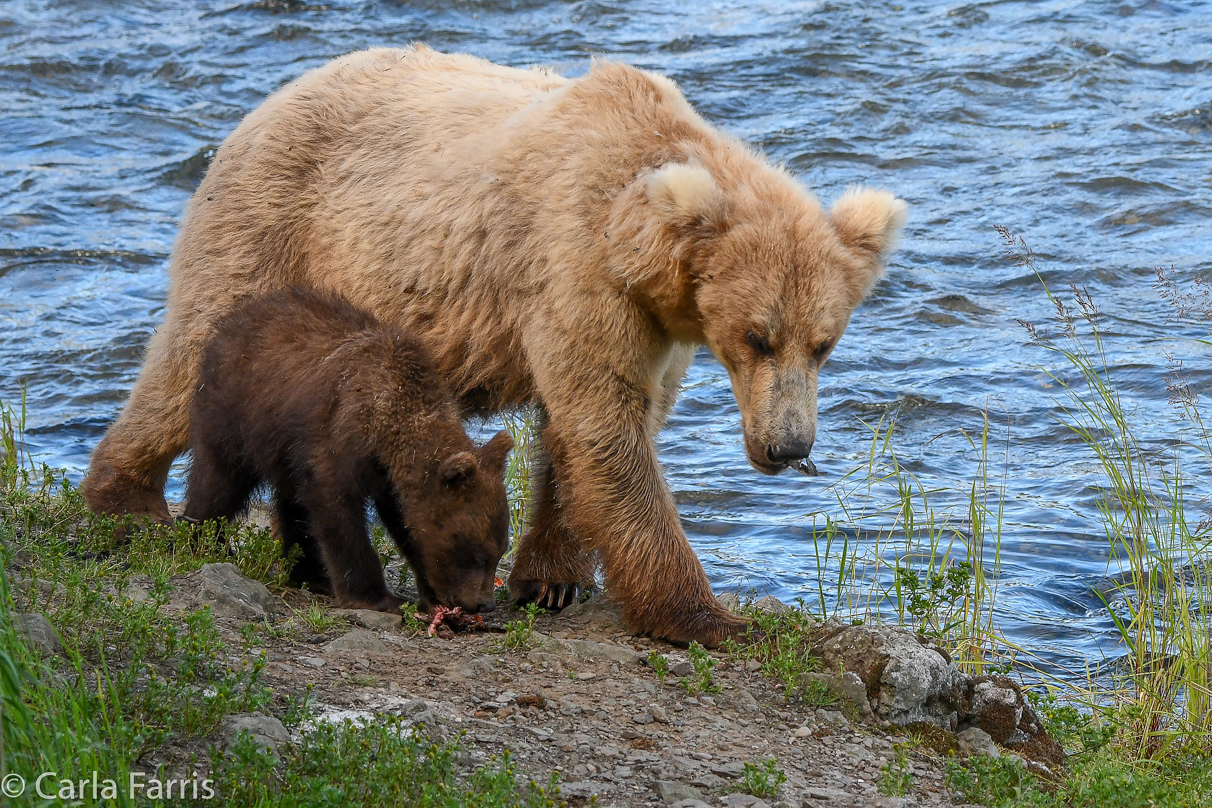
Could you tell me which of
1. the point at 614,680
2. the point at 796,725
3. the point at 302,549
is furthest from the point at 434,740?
the point at 302,549

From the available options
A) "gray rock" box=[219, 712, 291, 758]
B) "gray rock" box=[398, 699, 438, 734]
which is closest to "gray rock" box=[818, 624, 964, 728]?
"gray rock" box=[398, 699, 438, 734]

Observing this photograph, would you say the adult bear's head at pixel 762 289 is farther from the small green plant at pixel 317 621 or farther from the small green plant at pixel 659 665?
the small green plant at pixel 317 621

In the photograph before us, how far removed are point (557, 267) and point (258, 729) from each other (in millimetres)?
2450

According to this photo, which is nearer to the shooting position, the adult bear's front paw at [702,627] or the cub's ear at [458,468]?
the cub's ear at [458,468]

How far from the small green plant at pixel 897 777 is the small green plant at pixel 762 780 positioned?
1.29 feet

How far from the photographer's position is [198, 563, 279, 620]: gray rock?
5305mm

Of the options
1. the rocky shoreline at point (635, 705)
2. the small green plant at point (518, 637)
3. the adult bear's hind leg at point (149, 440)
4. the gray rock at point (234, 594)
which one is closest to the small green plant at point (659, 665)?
the rocky shoreline at point (635, 705)

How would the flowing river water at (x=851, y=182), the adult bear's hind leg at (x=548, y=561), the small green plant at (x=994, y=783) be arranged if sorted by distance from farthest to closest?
the flowing river water at (x=851, y=182), the adult bear's hind leg at (x=548, y=561), the small green plant at (x=994, y=783)

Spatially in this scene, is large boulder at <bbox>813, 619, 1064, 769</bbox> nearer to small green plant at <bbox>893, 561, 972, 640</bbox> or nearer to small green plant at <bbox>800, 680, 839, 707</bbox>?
small green plant at <bbox>800, 680, 839, 707</bbox>

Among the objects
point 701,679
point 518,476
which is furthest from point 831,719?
point 518,476

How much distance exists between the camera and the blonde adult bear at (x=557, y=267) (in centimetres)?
545

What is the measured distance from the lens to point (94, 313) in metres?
11.7

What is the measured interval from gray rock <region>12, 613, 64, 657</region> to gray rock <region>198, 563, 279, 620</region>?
90cm

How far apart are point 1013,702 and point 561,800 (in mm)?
2074
